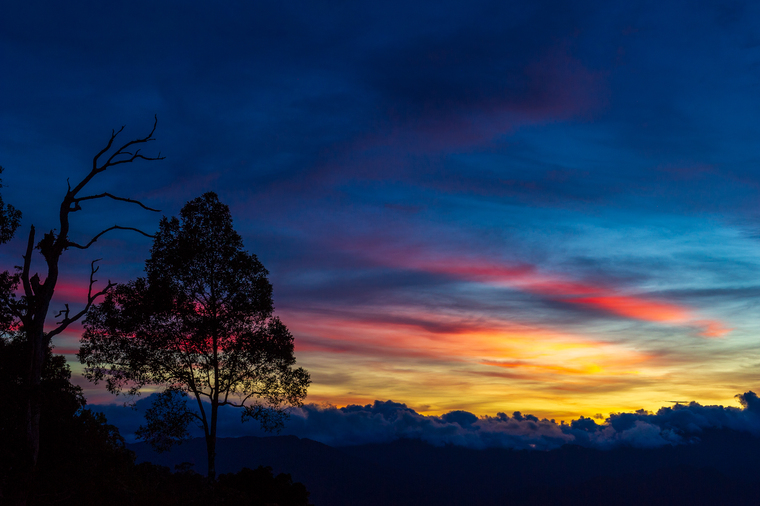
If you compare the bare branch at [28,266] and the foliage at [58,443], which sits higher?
the bare branch at [28,266]

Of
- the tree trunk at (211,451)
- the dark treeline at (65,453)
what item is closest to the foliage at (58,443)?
the dark treeline at (65,453)

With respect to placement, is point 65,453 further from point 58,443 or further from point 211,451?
point 211,451

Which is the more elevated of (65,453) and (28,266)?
(28,266)

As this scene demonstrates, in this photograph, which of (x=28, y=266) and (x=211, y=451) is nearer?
(x=28, y=266)

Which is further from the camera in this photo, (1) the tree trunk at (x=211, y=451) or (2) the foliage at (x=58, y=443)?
(1) the tree trunk at (x=211, y=451)

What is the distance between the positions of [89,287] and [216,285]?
10.2 m

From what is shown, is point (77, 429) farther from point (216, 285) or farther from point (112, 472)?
point (216, 285)

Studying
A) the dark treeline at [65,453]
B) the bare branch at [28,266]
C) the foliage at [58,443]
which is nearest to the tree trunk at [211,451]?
the dark treeline at [65,453]

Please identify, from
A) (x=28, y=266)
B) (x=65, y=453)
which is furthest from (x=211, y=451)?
(x=28, y=266)

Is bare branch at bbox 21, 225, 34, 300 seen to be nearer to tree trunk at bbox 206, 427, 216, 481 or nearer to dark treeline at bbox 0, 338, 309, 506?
dark treeline at bbox 0, 338, 309, 506

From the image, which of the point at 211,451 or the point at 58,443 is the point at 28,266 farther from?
the point at 211,451

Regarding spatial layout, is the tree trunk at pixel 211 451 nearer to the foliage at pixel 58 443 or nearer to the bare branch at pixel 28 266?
the foliage at pixel 58 443

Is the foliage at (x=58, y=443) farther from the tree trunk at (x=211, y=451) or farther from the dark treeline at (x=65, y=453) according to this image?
the tree trunk at (x=211, y=451)

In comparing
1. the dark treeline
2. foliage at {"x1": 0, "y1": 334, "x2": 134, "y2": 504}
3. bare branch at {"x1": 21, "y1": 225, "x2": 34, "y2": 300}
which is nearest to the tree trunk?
the dark treeline
